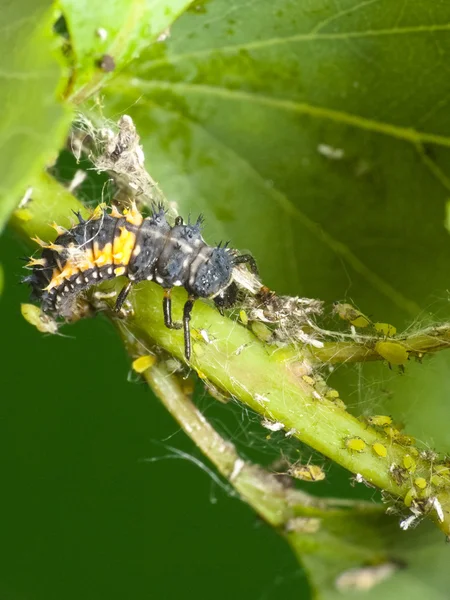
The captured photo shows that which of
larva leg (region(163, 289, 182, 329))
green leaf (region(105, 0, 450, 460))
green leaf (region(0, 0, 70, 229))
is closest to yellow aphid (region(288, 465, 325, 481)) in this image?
green leaf (region(105, 0, 450, 460))

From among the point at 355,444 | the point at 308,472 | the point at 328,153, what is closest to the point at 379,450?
the point at 355,444

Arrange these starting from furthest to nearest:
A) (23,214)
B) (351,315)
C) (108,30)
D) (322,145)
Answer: (322,145) → (351,315) → (23,214) → (108,30)

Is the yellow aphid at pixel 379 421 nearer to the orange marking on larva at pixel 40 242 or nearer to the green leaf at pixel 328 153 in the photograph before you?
the green leaf at pixel 328 153

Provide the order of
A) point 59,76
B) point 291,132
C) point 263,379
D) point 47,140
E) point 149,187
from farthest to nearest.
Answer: point 291,132 < point 149,187 < point 263,379 < point 59,76 < point 47,140

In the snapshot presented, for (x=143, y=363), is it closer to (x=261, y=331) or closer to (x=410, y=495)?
(x=261, y=331)

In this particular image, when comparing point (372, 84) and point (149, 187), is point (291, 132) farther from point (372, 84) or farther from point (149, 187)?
point (149, 187)

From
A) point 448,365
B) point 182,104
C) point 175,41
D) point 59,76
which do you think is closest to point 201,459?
point 448,365
